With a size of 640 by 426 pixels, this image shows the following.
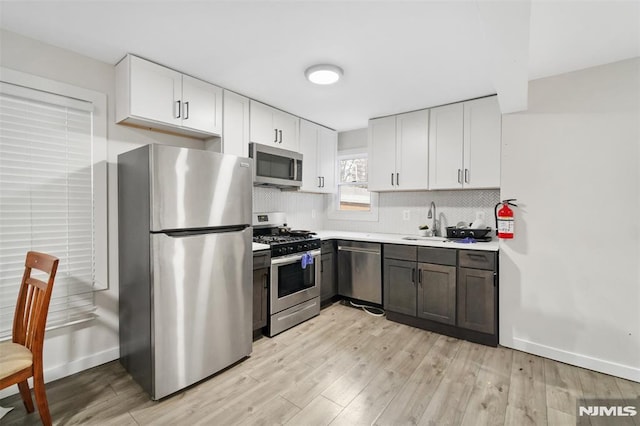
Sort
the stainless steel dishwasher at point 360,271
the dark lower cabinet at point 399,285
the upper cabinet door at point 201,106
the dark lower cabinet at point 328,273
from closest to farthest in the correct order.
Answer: the upper cabinet door at point 201,106, the dark lower cabinet at point 399,285, the stainless steel dishwasher at point 360,271, the dark lower cabinet at point 328,273

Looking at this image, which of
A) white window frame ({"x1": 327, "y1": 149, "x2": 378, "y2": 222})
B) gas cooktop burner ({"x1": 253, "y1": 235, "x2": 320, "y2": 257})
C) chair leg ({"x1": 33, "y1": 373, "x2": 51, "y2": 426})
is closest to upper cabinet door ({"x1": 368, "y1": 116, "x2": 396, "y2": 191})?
white window frame ({"x1": 327, "y1": 149, "x2": 378, "y2": 222})

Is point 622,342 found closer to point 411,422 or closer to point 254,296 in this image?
point 411,422

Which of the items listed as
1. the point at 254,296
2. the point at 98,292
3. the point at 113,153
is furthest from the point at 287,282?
the point at 113,153

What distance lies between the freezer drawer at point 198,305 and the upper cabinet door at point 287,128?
4.95 ft

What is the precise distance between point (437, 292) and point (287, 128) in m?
2.53

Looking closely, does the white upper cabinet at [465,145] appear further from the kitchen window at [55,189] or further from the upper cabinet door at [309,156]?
the kitchen window at [55,189]

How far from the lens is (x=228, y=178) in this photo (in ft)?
7.41

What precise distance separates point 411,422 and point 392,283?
1608 millimetres

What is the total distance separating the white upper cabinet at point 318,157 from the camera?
12.7ft

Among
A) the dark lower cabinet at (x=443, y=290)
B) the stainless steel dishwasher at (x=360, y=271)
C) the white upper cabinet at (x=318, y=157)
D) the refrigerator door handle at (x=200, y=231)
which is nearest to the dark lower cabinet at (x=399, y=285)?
the dark lower cabinet at (x=443, y=290)

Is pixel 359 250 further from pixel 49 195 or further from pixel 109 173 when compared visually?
pixel 49 195

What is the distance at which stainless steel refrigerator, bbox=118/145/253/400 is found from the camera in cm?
192

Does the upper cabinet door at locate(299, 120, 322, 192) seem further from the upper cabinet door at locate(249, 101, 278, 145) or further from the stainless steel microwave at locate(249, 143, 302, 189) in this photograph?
the upper cabinet door at locate(249, 101, 278, 145)

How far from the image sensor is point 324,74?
2436mm
